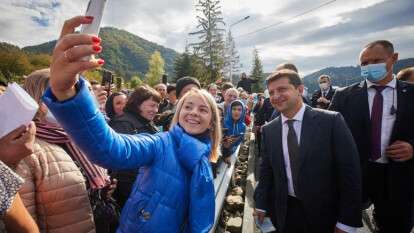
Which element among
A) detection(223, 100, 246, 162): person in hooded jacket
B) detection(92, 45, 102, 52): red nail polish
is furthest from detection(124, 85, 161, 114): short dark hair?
detection(223, 100, 246, 162): person in hooded jacket

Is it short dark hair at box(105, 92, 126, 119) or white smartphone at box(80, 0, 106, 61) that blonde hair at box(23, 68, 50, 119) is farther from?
short dark hair at box(105, 92, 126, 119)

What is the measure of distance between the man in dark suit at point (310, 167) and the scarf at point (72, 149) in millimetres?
1917

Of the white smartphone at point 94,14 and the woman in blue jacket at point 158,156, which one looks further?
the woman in blue jacket at point 158,156

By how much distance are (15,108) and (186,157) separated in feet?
3.62

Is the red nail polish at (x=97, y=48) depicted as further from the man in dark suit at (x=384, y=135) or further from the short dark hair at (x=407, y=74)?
the short dark hair at (x=407, y=74)

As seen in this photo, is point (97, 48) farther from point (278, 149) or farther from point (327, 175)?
point (327, 175)

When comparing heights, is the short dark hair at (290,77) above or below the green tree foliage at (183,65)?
below

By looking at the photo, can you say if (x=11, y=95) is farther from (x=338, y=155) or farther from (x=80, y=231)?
(x=338, y=155)

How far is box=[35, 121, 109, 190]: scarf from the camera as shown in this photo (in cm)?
187

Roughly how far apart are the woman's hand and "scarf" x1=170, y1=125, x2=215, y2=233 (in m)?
1.07

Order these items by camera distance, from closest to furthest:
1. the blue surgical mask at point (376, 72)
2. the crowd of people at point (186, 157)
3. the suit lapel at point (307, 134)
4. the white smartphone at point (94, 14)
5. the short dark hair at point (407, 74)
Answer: the white smartphone at point (94, 14) < the crowd of people at point (186, 157) < the suit lapel at point (307, 134) < the blue surgical mask at point (376, 72) < the short dark hair at point (407, 74)

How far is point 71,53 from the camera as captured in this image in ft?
3.00

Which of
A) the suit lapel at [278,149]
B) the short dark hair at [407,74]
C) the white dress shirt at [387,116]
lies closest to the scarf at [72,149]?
the suit lapel at [278,149]

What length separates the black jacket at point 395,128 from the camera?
3.03 metres
